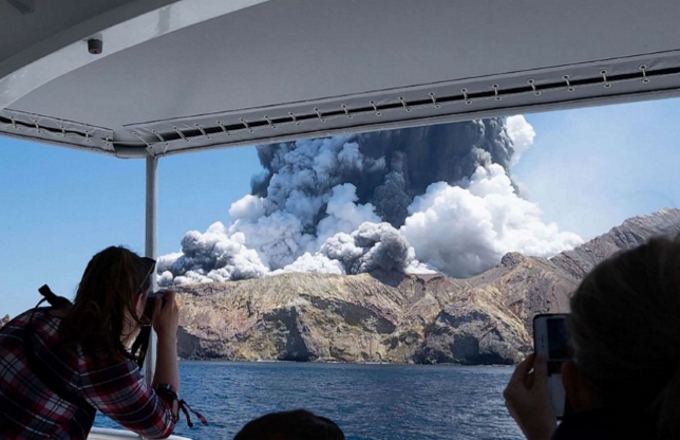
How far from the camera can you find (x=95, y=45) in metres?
2.08

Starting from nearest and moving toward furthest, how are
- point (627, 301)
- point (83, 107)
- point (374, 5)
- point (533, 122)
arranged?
point (627, 301) → point (374, 5) → point (83, 107) → point (533, 122)

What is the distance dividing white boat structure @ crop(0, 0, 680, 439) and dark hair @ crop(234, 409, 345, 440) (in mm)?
1405

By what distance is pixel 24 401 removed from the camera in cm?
118

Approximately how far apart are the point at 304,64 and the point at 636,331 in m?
2.44

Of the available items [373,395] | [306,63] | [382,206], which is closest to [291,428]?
[306,63]

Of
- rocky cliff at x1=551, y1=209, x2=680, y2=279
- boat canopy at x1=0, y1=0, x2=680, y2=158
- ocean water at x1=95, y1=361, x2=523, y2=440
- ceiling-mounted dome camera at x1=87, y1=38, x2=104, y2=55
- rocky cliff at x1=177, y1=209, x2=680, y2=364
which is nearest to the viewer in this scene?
ceiling-mounted dome camera at x1=87, y1=38, x2=104, y2=55

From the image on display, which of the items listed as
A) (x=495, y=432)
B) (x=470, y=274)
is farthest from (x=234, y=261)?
(x=495, y=432)

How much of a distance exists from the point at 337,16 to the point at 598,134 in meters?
29.0

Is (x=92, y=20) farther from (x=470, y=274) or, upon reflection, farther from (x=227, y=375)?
(x=227, y=375)

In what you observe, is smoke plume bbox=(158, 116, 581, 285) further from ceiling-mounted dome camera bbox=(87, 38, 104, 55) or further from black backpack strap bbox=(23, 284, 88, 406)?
black backpack strap bbox=(23, 284, 88, 406)

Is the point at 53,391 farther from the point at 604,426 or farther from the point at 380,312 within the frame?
the point at 380,312

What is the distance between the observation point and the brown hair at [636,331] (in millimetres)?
532

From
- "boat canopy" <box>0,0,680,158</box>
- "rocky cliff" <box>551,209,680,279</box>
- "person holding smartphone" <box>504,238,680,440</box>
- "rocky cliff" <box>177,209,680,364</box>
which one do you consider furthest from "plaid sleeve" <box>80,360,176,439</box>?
"rocky cliff" <box>551,209,680,279</box>

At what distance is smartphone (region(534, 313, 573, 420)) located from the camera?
71 centimetres
